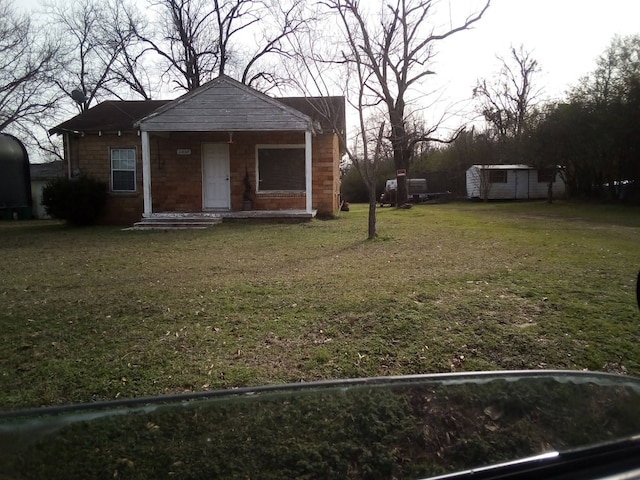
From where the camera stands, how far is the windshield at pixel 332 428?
1.68m

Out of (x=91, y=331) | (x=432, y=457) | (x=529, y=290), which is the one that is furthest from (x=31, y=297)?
(x=529, y=290)

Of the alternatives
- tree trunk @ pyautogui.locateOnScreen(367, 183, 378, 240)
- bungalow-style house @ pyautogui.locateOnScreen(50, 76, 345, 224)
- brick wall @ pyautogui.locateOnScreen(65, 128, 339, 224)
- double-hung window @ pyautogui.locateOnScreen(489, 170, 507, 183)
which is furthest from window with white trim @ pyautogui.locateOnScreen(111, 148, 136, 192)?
double-hung window @ pyautogui.locateOnScreen(489, 170, 507, 183)

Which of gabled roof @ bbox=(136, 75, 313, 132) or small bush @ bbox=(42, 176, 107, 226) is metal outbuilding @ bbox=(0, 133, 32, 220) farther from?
small bush @ bbox=(42, 176, 107, 226)

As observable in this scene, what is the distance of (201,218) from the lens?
1476cm

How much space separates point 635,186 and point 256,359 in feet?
78.2

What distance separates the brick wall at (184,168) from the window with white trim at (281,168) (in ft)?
0.70

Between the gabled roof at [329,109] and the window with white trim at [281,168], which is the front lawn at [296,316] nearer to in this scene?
the gabled roof at [329,109]

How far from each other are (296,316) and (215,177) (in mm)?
12492

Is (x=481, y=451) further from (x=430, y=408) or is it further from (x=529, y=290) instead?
(x=529, y=290)

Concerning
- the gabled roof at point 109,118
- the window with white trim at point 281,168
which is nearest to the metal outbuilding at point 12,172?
the gabled roof at point 109,118

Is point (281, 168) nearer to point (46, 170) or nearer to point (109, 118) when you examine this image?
point (109, 118)

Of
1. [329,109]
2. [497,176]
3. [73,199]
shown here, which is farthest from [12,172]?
[497,176]

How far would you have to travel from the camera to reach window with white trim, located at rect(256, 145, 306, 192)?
1658cm

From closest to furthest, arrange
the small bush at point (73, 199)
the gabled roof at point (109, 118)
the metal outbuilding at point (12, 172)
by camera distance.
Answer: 1. the metal outbuilding at point (12, 172)
2. the small bush at point (73, 199)
3. the gabled roof at point (109, 118)
